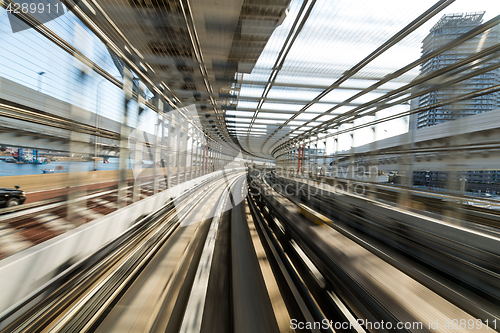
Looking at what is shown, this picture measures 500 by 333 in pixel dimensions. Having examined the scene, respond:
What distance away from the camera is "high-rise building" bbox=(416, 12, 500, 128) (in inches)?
88.4

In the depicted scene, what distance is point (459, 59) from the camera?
2668 millimetres

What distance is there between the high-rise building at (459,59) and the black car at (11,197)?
18.8 feet

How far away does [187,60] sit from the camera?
4137 mm

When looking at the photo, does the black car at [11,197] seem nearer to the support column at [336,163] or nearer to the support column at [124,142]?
the support column at [124,142]

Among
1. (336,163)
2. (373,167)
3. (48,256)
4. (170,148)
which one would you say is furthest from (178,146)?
(373,167)

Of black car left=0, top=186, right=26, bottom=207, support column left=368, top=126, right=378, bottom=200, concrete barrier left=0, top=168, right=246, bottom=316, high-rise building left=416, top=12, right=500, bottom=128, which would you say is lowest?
concrete barrier left=0, top=168, right=246, bottom=316

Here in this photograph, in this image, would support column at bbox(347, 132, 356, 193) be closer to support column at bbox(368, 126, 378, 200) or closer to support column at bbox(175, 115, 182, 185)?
support column at bbox(368, 126, 378, 200)

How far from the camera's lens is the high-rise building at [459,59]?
2.25 metres

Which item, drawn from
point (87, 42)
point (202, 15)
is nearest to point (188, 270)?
point (87, 42)

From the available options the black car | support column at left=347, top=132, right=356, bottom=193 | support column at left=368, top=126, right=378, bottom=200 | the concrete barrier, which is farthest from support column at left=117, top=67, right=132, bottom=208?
support column at left=347, top=132, right=356, bottom=193

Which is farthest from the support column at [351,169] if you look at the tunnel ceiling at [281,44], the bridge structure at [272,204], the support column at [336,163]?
the bridge structure at [272,204]

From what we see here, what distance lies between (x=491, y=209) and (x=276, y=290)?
363cm

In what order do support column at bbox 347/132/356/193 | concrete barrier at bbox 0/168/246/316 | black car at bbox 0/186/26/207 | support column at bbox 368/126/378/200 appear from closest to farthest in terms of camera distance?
concrete barrier at bbox 0/168/246/316 < black car at bbox 0/186/26/207 < support column at bbox 368/126/378/200 < support column at bbox 347/132/356/193

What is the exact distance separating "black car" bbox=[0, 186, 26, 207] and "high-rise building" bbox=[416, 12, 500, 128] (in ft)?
18.8
